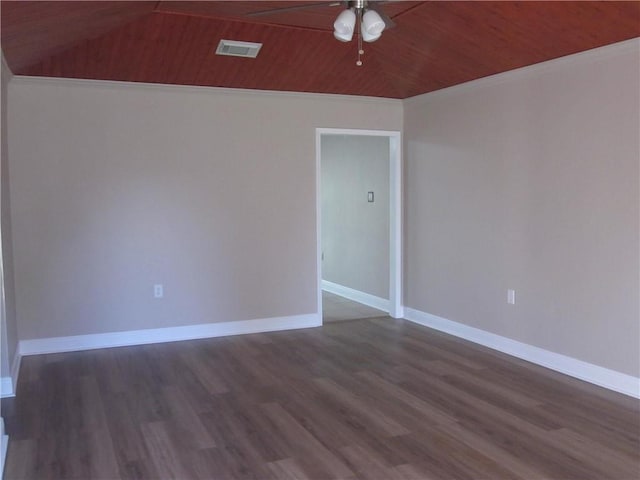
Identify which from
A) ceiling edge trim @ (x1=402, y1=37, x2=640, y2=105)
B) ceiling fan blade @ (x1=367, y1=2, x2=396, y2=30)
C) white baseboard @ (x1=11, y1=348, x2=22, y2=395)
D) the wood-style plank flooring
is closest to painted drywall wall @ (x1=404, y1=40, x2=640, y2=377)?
ceiling edge trim @ (x1=402, y1=37, x2=640, y2=105)

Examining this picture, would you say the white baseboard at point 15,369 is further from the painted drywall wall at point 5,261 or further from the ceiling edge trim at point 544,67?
the ceiling edge trim at point 544,67

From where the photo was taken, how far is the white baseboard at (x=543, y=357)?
12.4 feet

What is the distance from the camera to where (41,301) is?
188 inches

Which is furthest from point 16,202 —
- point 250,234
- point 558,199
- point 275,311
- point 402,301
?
point 558,199

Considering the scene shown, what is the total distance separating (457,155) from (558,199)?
129cm

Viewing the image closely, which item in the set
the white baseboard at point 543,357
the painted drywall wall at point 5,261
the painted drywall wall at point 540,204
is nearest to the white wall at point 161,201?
the painted drywall wall at point 5,261

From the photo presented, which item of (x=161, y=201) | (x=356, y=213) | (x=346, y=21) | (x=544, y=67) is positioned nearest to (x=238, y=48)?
(x=161, y=201)

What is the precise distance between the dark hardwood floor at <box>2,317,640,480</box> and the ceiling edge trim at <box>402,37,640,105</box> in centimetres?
234

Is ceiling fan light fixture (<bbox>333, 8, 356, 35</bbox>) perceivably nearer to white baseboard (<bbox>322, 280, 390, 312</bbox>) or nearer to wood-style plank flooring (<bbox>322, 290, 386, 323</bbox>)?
wood-style plank flooring (<bbox>322, 290, 386, 323</bbox>)

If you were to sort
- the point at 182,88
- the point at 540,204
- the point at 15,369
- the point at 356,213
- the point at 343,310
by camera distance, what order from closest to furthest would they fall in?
the point at 15,369
the point at 540,204
the point at 182,88
the point at 343,310
the point at 356,213

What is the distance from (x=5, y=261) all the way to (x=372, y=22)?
3121 millimetres

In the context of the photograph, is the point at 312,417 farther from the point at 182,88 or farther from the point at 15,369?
the point at 182,88

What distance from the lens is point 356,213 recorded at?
280 inches

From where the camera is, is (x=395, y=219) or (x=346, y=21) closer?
(x=346, y=21)
